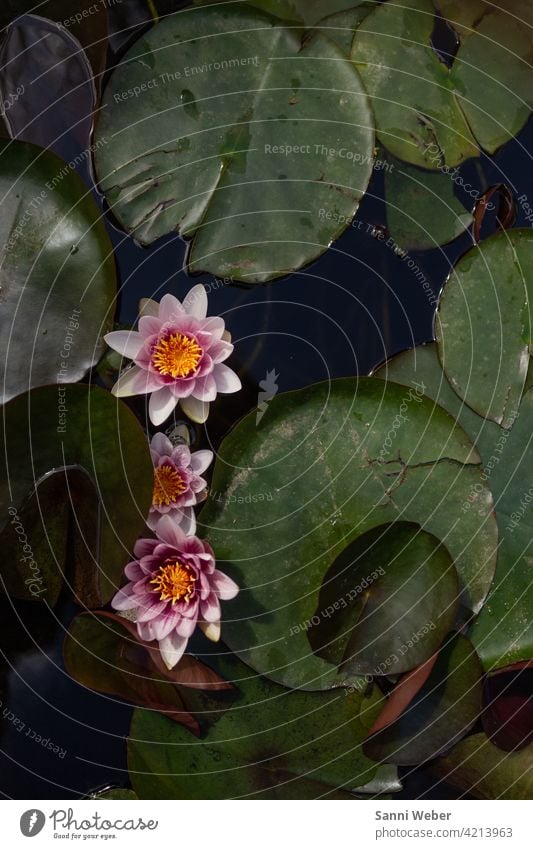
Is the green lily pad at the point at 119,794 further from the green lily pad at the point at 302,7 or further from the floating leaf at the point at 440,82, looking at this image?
the green lily pad at the point at 302,7

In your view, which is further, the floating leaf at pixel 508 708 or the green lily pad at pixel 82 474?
the floating leaf at pixel 508 708

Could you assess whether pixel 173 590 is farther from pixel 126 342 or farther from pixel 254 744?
pixel 126 342

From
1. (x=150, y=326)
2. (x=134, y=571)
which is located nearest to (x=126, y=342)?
(x=150, y=326)

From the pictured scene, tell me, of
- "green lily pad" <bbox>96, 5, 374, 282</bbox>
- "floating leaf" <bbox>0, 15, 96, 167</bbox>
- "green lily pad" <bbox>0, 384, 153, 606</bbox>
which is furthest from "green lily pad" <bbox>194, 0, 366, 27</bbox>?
"green lily pad" <bbox>0, 384, 153, 606</bbox>

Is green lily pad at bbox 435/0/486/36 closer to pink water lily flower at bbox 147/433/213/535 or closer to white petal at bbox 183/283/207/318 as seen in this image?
white petal at bbox 183/283/207/318

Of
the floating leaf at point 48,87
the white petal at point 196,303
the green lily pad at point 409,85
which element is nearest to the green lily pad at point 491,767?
the white petal at point 196,303

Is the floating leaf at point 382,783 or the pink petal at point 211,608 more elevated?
the pink petal at point 211,608
